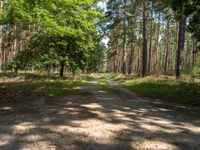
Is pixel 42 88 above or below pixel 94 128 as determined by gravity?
above

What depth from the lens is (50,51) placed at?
21734 millimetres

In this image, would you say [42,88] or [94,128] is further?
[42,88]

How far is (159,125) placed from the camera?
6410mm

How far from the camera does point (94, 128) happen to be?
5.74 m

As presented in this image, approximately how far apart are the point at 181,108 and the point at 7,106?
6.39 meters

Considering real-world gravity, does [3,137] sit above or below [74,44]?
below

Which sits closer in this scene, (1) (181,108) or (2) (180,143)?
(2) (180,143)

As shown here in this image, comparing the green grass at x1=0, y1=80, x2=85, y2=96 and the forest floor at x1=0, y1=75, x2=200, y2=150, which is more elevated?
the green grass at x1=0, y1=80, x2=85, y2=96

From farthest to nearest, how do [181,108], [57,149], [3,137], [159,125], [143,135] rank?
[181,108] → [159,125] → [143,135] → [3,137] → [57,149]

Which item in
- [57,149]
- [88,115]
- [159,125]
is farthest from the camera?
[88,115]

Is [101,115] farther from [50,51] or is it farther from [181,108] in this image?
[50,51]

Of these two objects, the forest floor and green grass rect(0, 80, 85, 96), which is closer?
the forest floor

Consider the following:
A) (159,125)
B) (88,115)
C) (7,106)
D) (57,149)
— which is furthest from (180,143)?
(7,106)

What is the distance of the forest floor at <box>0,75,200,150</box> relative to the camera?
4750 millimetres
